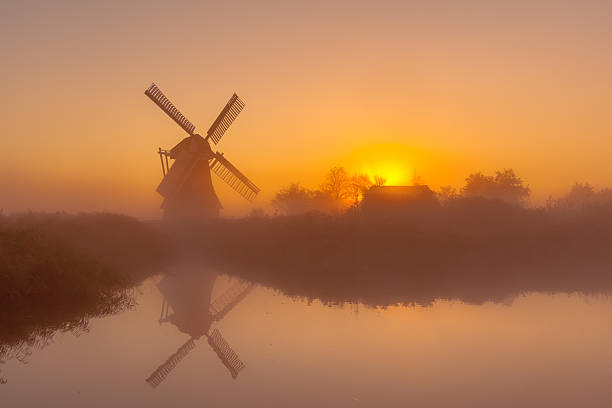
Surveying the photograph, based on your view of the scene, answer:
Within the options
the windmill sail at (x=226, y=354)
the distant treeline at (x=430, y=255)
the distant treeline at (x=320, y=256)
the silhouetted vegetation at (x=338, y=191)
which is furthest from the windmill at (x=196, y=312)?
the silhouetted vegetation at (x=338, y=191)

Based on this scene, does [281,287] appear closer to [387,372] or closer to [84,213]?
[387,372]

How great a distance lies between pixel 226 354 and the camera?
11.9 metres

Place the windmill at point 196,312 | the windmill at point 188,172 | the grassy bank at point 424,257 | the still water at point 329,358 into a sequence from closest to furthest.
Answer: the still water at point 329,358
the windmill at point 196,312
the grassy bank at point 424,257
the windmill at point 188,172

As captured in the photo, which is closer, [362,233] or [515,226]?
[362,233]

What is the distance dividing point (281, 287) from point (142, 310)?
6.75m

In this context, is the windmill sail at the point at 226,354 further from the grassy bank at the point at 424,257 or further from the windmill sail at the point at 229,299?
the grassy bank at the point at 424,257

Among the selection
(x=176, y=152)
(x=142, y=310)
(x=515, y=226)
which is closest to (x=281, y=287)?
(x=142, y=310)

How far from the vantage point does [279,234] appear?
31531 mm

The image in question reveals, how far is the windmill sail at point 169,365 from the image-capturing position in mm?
10041

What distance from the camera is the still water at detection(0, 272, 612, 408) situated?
9164mm

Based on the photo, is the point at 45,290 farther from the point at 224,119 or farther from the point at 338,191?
the point at 338,191

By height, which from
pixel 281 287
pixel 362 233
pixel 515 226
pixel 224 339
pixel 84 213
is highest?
pixel 515 226

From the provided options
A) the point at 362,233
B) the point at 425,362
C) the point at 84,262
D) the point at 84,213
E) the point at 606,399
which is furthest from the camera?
the point at 84,213

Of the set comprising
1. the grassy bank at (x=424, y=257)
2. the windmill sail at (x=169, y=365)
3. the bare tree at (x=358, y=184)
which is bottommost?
the windmill sail at (x=169, y=365)
